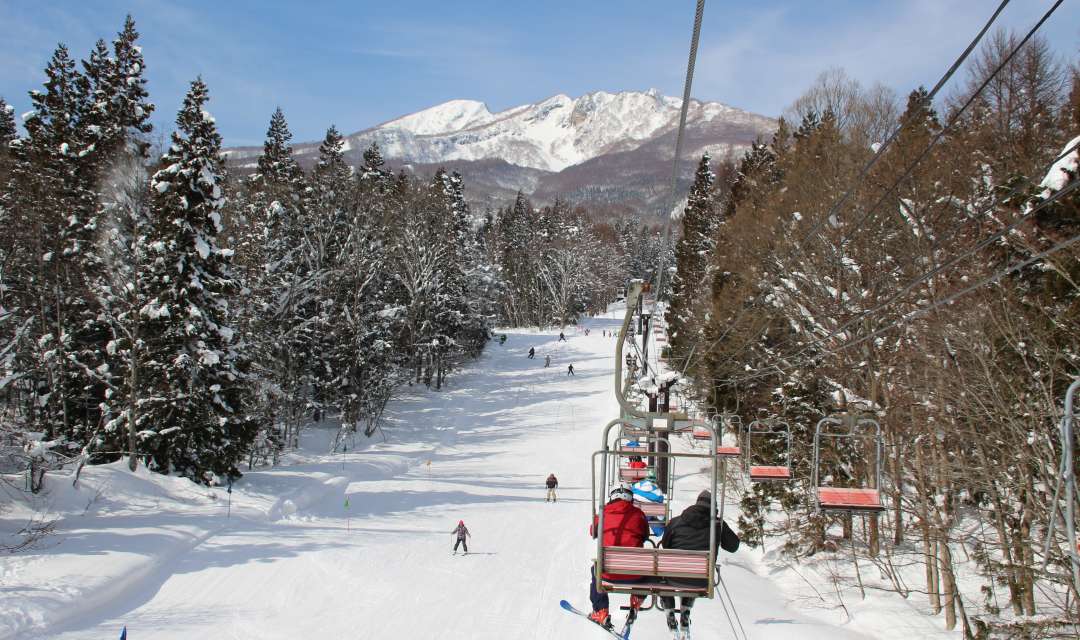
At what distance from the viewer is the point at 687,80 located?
455 cm

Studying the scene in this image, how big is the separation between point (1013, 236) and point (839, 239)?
726 centimetres

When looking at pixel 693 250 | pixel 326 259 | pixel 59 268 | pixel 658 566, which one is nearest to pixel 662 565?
pixel 658 566

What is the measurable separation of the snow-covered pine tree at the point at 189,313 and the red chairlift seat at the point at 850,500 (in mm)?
20206

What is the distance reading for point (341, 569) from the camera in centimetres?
2038

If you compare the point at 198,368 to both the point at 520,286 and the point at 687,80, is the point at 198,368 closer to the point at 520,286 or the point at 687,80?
the point at 687,80

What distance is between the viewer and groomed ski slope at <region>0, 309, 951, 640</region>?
16.2m

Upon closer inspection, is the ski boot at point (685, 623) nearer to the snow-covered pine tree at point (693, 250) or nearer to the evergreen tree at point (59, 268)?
the evergreen tree at point (59, 268)

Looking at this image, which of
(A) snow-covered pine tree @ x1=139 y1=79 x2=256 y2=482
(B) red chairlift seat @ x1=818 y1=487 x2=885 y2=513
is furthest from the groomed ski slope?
(B) red chairlift seat @ x1=818 y1=487 x2=885 y2=513

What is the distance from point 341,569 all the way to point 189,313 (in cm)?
1041

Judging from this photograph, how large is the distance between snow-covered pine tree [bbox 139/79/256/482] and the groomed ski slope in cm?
157

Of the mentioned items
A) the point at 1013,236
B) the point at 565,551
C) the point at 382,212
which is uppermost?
the point at 382,212

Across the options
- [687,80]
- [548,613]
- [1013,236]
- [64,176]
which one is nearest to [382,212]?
[64,176]

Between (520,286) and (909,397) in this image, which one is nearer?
(909,397)

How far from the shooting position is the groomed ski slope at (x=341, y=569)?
16.2m
